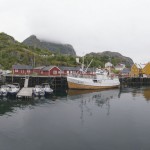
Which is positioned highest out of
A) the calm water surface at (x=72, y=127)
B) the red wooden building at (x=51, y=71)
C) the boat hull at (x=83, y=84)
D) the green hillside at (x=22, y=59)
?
the green hillside at (x=22, y=59)

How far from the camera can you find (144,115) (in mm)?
41594

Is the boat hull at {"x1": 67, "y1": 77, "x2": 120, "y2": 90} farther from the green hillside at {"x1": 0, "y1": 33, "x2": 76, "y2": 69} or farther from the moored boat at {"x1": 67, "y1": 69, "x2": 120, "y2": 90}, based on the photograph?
the green hillside at {"x1": 0, "y1": 33, "x2": 76, "y2": 69}

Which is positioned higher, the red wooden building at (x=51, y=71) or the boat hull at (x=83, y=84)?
the red wooden building at (x=51, y=71)

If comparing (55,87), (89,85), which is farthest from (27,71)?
(89,85)

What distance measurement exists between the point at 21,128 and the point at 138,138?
50.4 feet

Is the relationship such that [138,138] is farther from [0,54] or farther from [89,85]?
[0,54]

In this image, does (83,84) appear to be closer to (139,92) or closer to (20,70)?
(139,92)

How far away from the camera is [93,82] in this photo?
83.1 metres

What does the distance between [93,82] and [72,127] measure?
50.8 meters

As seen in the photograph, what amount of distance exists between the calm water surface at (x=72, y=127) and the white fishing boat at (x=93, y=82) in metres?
31.1

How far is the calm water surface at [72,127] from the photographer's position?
86.0ft

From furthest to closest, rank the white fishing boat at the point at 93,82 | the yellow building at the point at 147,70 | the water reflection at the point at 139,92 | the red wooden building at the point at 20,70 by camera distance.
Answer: the yellow building at the point at 147,70
the red wooden building at the point at 20,70
the white fishing boat at the point at 93,82
the water reflection at the point at 139,92

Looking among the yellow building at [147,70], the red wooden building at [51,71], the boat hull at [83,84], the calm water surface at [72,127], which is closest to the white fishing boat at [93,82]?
the boat hull at [83,84]

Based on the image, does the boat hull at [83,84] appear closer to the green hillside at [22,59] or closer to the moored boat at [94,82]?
the moored boat at [94,82]
